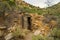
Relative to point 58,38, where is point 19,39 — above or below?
below

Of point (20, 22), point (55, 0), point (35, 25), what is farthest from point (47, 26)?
point (55, 0)

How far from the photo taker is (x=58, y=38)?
29.4ft

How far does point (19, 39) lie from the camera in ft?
42.4

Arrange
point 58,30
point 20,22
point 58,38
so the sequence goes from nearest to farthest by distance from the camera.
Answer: point 58,38
point 58,30
point 20,22

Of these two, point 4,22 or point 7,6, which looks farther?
point 7,6

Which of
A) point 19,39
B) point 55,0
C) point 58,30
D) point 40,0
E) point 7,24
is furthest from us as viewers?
point 55,0

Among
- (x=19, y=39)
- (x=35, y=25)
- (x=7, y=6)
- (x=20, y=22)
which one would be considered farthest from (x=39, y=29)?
(x=19, y=39)

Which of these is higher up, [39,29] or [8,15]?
[8,15]

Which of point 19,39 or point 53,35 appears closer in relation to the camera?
point 53,35

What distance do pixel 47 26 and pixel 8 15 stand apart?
3932 millimetres

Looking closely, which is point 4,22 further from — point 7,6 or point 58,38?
point 58,38

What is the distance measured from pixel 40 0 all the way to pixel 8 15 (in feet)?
44.6

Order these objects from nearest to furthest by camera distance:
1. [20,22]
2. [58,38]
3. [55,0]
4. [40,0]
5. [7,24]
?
[58,38] < [7,24] < [20,22] < [40,0] < [55,0]

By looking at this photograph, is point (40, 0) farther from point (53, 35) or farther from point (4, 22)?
point (53, 35)
